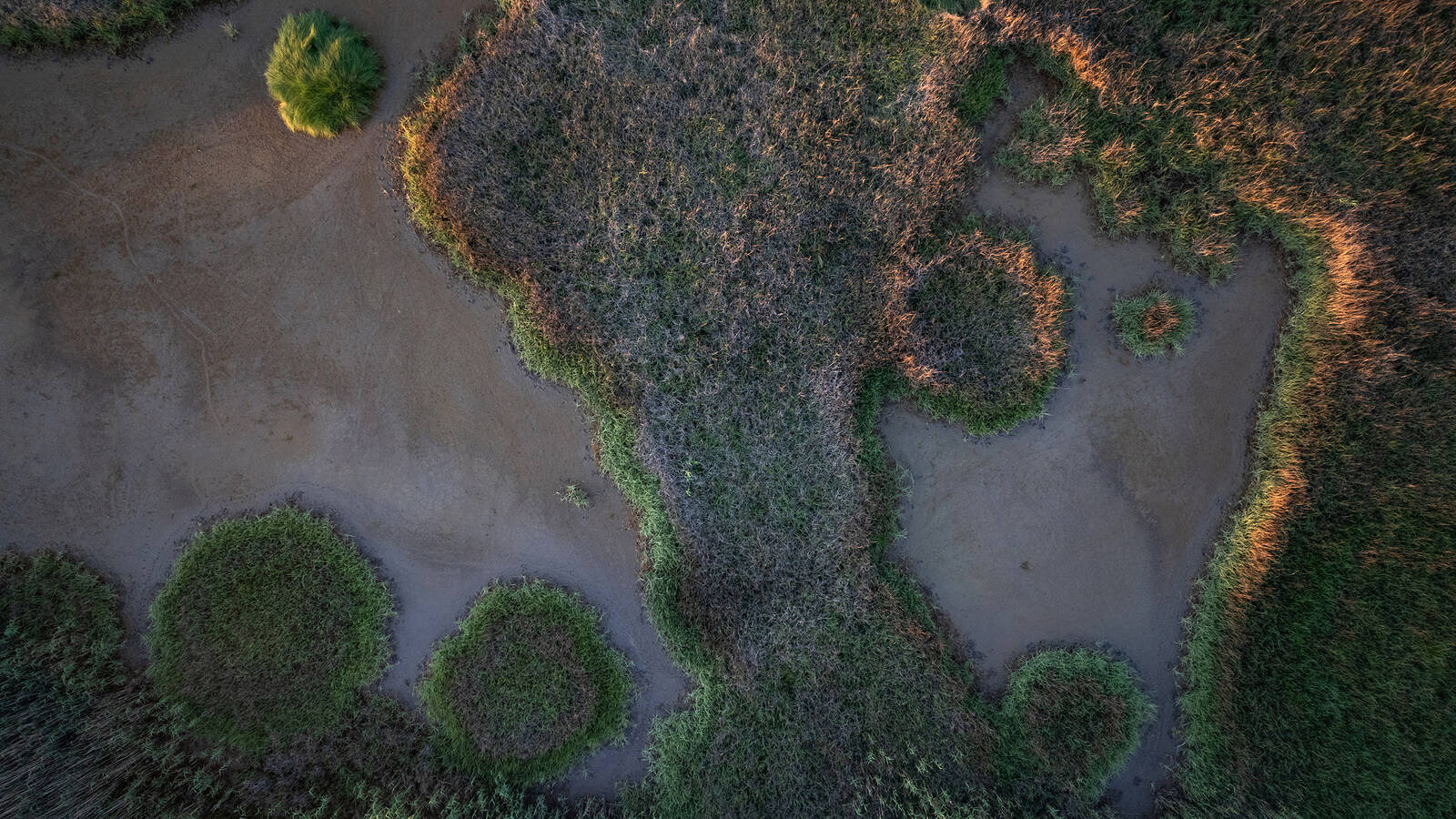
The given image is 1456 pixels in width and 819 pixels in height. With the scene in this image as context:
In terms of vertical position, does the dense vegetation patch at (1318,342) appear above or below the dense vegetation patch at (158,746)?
above

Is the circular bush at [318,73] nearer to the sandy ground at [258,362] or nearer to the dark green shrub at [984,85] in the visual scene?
the sandy ground at [258,362]

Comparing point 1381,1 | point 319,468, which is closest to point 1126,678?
point 1381,1

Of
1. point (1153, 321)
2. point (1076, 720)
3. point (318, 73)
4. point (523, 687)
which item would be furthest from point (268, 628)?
point (1153, 321)

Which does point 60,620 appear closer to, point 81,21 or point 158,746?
point 158,746

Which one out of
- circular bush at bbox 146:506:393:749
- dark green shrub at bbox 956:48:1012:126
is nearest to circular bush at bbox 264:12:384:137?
circular bush at bbox 146:506:393:749

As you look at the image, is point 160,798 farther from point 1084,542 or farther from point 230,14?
point 1084,542

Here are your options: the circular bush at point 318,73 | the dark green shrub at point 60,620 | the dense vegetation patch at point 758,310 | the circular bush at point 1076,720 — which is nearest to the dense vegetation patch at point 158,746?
the dark green shrub at point 60,620

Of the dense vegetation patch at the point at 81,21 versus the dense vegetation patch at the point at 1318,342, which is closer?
the dense vegetation patch at the point at 1318,342

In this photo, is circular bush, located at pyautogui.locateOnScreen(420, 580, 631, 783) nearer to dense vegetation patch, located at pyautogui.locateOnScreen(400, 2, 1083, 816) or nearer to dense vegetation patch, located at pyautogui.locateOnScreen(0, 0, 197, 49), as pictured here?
dense vegetation patch, located at pyautogui.locateOnScreen(400, 2, 1083, 816)

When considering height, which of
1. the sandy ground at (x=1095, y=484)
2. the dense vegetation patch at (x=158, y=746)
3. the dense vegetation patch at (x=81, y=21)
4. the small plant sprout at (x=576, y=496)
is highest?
the sandy ground at (x=1095, y=484)

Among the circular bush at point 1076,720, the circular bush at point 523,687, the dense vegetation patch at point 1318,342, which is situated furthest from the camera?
the circular bush at point 523,687
